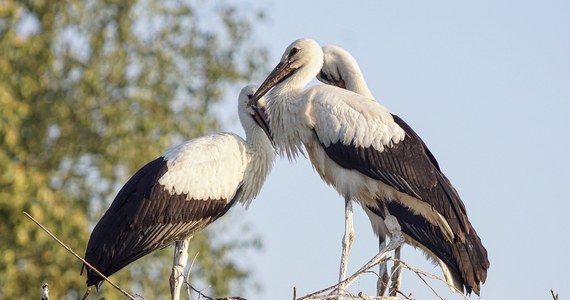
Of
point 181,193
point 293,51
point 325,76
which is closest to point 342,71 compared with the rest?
point 325,76

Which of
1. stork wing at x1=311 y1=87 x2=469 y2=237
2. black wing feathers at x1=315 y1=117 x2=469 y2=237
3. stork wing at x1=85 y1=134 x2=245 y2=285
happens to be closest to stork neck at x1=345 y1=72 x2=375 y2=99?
stork wing at x1=311 y1=87 x2=469 y2=237

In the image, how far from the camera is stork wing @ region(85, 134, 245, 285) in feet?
35.0

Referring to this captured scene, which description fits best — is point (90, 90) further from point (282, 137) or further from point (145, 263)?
point (282, 137)

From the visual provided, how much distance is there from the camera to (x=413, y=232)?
35.6 ft

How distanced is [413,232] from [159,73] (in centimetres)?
961

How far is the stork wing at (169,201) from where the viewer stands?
420 inches

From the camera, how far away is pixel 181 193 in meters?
10.9

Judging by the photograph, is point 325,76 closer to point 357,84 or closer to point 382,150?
point 357,84

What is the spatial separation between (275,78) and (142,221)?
4.50 ft

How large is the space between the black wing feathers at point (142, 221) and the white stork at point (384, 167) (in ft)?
2.53

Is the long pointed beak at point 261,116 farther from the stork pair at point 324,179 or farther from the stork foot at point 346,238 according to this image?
the stork foot at point 346,238

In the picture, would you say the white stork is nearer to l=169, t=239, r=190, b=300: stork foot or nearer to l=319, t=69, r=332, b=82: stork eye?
l=319, t=69, r=332, b=82: stork eye

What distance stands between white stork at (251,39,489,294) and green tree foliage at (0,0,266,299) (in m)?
5.93

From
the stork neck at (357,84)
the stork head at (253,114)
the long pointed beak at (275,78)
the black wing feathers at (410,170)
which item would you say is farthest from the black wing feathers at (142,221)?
the stork neck at (357,84)
